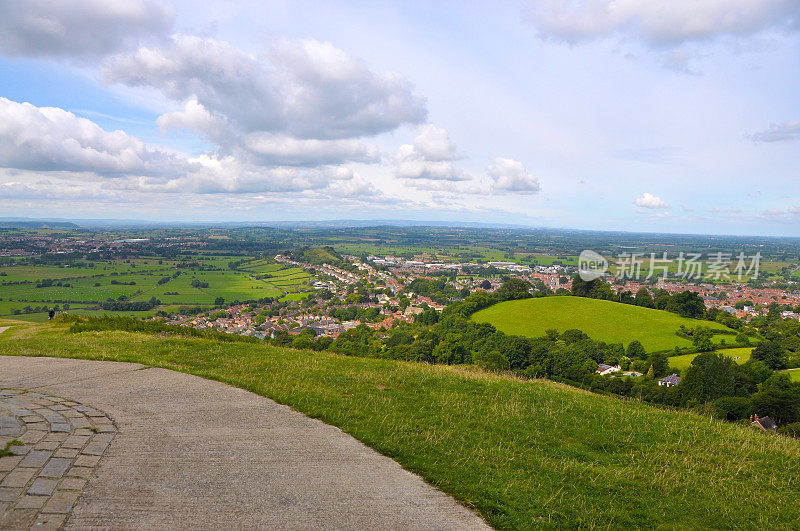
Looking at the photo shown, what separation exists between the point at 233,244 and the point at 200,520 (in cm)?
19459

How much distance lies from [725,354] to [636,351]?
749 cm

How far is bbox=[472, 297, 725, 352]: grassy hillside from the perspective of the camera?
47.6 m

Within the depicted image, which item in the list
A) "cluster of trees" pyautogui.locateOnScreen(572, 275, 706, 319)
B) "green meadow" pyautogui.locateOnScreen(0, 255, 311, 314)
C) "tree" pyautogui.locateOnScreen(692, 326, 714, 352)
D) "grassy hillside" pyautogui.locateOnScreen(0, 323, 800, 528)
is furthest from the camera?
"green meadow" pyautogui.locateOnScreen(0, 255, 311, 314)

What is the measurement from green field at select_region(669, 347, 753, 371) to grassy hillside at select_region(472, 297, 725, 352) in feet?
10.5

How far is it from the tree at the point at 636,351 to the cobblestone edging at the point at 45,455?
44727 mm

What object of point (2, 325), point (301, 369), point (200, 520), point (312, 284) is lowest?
point (312, 284)

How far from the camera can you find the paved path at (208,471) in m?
4.48

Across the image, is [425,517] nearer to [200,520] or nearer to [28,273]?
[200,520]

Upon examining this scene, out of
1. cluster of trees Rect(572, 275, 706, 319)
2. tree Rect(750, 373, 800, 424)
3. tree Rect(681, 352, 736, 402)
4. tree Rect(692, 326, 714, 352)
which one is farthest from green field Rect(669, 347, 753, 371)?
tree Rect(750, 373, 800, 424)

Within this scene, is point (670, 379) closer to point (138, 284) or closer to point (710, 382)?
point (710, 382)

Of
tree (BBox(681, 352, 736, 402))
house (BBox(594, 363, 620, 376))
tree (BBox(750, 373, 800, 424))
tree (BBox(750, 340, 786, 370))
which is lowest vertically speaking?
house (BBox(594, 363, 620, 376))

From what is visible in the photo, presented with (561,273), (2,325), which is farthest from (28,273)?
(561,273)

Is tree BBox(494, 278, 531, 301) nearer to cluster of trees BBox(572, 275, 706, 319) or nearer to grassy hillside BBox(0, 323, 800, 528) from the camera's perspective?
cluster of trees BBox(572, 275, 706, 319)

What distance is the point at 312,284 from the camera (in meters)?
102
